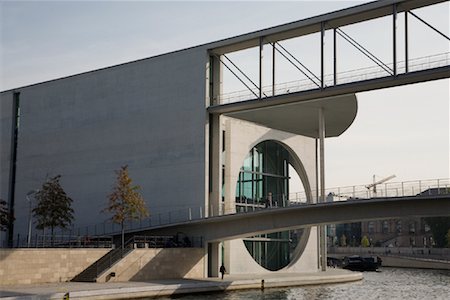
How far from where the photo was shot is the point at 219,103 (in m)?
42.8

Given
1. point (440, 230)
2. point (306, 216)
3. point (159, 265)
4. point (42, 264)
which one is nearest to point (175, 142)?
point (159, 265)

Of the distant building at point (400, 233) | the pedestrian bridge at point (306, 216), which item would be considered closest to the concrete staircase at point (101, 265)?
the pedestrian bridge at point (306, 216)

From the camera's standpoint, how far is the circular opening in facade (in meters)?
47.7

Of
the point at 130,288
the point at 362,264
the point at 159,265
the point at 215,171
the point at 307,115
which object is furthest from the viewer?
the point at 362,264

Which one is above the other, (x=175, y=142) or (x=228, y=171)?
(x=175, y=142)

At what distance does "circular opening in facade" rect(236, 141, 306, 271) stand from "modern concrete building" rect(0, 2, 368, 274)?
78mm

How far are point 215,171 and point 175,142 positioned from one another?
→ 3178 mm

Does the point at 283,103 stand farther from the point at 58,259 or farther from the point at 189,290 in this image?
the point at 58,259

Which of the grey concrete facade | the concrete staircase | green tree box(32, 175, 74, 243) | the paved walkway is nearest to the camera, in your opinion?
the paved walkway

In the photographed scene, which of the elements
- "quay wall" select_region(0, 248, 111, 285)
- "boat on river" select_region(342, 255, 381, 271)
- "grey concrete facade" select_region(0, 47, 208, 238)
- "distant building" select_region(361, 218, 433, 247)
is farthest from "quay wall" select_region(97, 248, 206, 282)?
"distant building" select_region(361, 218, 433, 247)

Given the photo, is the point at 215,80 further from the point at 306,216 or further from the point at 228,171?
the point at 306,216

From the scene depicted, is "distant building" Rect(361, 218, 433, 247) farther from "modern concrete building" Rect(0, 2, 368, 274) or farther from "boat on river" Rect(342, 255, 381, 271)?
"modern concrete building" Rect(0, 2, 368, 274)

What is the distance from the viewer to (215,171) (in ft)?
139

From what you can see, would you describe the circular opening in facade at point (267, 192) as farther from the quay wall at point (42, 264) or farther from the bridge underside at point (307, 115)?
the quay wall at point (42, 264)
